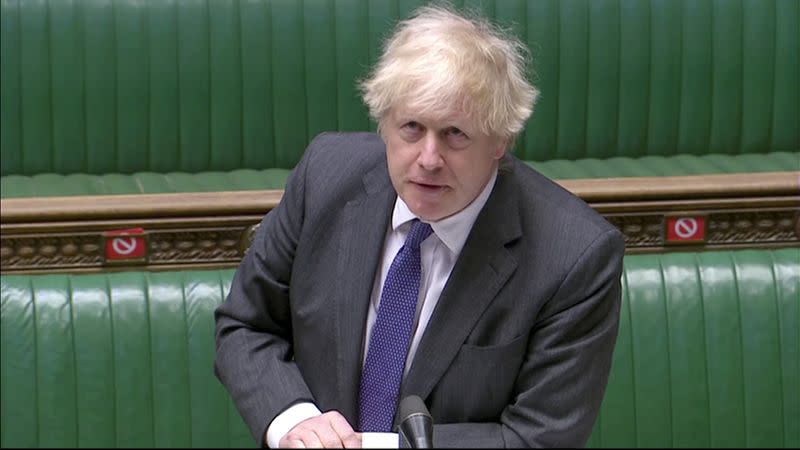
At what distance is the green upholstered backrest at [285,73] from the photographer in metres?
2.80

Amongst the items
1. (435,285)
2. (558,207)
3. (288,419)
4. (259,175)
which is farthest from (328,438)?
(259,175)

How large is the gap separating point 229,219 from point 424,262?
1.04 metres

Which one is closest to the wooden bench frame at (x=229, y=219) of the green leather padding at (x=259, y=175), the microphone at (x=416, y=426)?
the green leather padding at (x=259, y=175)

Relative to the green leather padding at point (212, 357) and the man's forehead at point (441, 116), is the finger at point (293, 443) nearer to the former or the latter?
the man's forehead at point (441, 116)

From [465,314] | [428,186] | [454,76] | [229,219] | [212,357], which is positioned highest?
[454,76]

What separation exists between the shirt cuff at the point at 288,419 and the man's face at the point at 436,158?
0.22m

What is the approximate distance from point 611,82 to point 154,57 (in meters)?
0.83

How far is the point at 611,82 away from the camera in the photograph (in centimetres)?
288

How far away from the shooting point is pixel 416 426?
1.13 metres

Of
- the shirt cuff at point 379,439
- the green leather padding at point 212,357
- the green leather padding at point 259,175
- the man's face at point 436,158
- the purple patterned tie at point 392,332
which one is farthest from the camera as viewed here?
the green leather padding at point 259,175

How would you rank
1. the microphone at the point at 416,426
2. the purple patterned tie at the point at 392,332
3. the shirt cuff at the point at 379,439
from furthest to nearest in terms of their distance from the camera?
the purple patterned tie at the point at 392,332 → the shirt cuff at the point at 379,439 → the microphone at the point at 416,426

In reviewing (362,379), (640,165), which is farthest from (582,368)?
(640,165)

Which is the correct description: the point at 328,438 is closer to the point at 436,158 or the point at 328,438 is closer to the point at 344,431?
the point at 344,431

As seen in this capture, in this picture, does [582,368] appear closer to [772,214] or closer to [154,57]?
[772,214]
